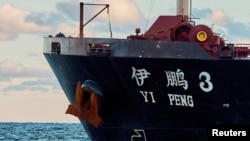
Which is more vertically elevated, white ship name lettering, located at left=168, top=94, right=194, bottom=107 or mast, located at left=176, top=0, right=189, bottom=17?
mast, located at left=176, top=0, right=189, bottom=17

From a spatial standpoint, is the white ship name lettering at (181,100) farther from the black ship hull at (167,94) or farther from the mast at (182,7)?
the mast at (182,7)

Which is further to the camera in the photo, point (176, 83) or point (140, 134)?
point (140, 134)

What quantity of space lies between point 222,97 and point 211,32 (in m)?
2.02

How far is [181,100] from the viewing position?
3216cm

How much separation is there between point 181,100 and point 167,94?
450 mm

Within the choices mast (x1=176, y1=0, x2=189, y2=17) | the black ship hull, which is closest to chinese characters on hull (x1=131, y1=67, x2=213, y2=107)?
the black ship hull

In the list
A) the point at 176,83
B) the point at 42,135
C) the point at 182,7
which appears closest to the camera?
the point at 176,83

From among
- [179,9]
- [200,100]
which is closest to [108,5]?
[179,9]

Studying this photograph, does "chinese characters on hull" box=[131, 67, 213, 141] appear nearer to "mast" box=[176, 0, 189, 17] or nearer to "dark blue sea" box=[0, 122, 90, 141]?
"mast" box=[176, 0, 189, 17]

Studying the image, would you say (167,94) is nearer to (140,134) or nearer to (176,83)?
(176,83)

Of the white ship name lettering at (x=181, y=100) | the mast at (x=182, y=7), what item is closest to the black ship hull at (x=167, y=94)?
the white ship name lettering at (x=181, y=100)

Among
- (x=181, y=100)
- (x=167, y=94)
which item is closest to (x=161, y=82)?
(x=167, y=94)

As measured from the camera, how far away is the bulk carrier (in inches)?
1249

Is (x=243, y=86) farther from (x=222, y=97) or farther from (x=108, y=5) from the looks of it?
(x=108, y=5)
